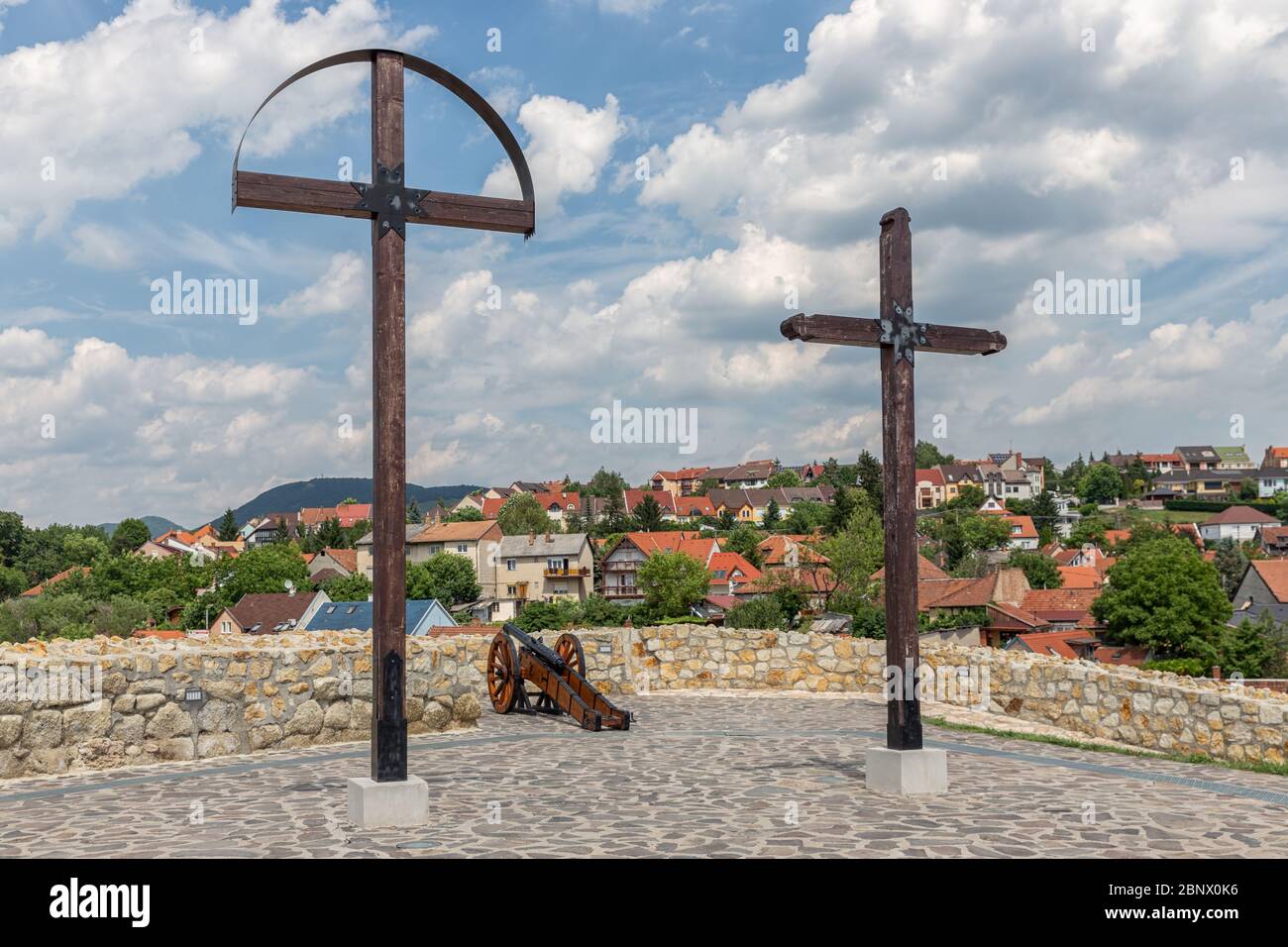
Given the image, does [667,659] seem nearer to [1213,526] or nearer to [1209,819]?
[1209,819]

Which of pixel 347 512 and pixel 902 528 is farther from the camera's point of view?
pixel 347 512

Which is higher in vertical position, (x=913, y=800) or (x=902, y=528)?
(x=902, y=528)

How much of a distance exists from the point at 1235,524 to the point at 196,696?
111m

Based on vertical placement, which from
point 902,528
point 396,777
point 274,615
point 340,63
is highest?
point 340,63

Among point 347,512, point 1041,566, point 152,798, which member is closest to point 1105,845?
point 152,798

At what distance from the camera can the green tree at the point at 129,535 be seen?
88.6 metres

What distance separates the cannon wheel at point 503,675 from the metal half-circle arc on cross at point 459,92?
5.82 metres

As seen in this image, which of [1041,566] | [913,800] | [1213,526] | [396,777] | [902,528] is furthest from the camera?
[1213,526]

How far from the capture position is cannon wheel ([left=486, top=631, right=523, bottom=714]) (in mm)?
11312

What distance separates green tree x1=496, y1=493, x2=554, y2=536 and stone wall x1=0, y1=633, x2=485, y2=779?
7330 cm

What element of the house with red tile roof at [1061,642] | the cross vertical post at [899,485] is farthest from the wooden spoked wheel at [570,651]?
the house with red tile roof at [1061,642]

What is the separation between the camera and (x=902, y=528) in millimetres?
7195
